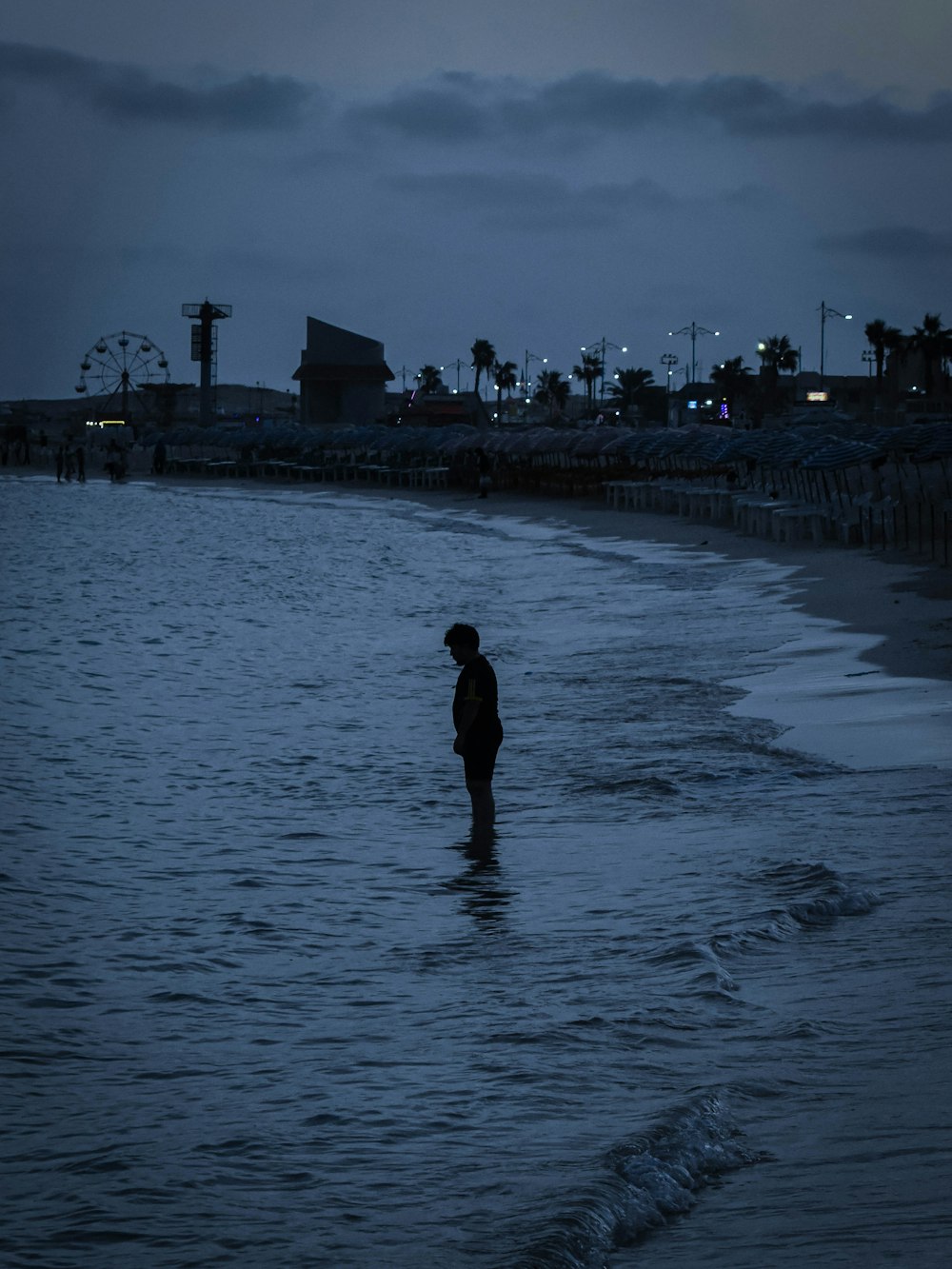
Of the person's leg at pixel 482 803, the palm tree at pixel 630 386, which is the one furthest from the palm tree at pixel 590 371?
the person's leg at pixel 482 803

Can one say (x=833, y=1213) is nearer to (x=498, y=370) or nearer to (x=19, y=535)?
(x=19, y=535)

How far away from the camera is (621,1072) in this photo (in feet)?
17.4

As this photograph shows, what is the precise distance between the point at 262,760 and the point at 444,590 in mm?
14524

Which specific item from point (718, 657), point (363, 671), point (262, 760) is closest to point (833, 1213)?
point (262, 760)

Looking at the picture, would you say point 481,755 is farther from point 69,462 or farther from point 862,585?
point 69,462

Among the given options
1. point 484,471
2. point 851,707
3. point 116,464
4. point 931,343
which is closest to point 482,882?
point 851,707

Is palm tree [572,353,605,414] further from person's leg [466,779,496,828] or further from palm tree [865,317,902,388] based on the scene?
person's leg [466,779,496,828]

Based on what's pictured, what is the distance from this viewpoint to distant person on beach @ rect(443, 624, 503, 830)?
842cm

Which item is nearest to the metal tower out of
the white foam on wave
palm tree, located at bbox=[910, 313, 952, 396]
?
palm tree, located at bbox=[910, 313, 952, 396]

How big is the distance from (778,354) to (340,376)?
1453 inches

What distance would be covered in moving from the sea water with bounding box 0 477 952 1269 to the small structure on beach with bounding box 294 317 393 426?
12196 cm

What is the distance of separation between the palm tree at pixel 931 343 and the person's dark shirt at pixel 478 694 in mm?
96730

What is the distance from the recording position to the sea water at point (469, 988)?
4.33m

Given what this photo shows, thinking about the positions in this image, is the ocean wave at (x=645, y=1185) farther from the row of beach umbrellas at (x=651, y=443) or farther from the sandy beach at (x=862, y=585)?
the row of beach umbrellas at (x=651, y=443)
